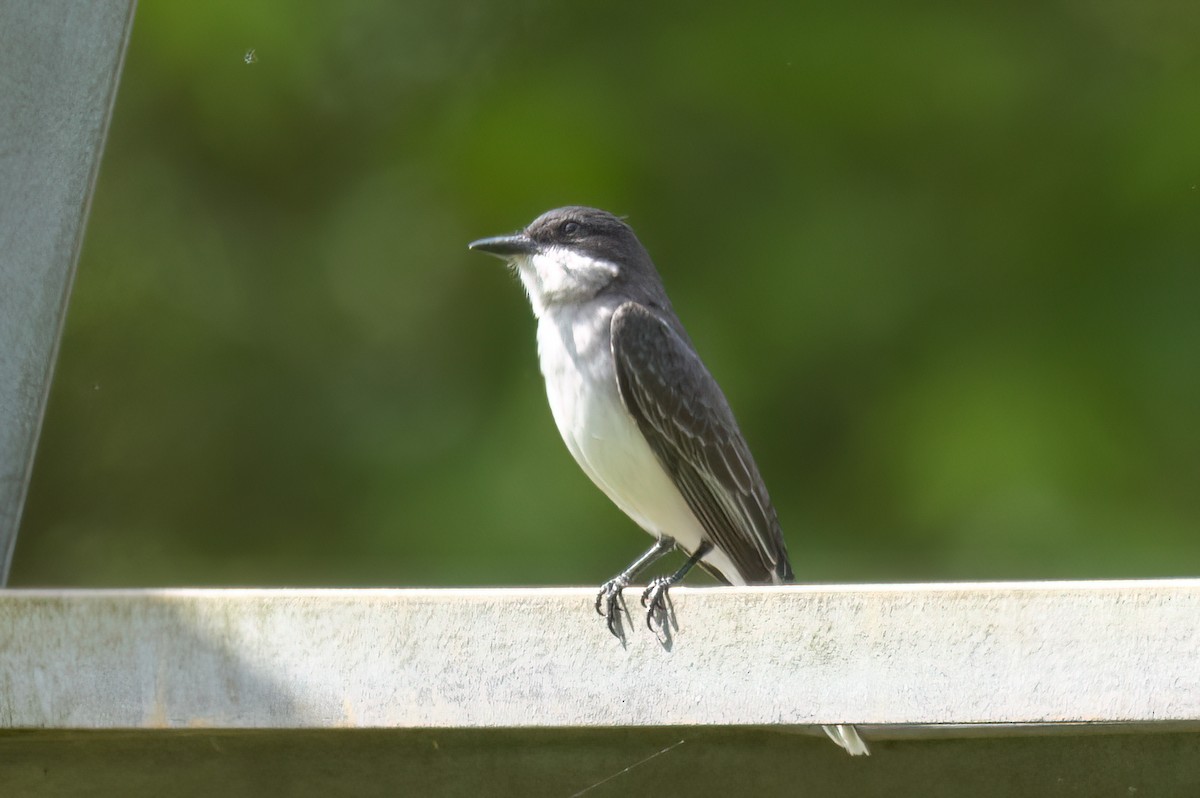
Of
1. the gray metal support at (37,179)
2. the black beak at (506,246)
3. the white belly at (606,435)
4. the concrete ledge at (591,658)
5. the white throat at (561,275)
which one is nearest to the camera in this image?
the concrete ledge at (591,658)

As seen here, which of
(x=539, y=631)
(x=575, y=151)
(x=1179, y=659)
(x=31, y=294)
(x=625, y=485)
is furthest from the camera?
(x=575, y=151)

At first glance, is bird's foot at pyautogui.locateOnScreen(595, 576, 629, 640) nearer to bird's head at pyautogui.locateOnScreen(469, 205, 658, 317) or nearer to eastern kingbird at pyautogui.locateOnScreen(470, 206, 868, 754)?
eastern kingbird at pyautogui.locateOnScreen(470, 206, 868, 754)

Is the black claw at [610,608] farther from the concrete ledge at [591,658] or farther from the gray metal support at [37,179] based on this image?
the gray metal support at [37,179]


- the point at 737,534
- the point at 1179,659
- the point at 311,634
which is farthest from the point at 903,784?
the point at 737,534

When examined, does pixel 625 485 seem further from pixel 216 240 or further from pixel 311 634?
pixel 216 240

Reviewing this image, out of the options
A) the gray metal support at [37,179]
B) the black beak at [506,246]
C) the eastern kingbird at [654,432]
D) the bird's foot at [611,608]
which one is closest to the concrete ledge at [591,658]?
the bird's foot at [611,608]

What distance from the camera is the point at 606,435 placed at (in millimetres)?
4754

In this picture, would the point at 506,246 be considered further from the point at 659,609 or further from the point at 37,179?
the point at 659,609

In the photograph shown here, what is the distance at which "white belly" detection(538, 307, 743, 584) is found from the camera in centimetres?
475

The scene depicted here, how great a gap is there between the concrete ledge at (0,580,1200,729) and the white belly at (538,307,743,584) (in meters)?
1.94

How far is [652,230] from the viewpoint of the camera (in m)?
8.18

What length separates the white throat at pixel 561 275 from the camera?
5.20 m

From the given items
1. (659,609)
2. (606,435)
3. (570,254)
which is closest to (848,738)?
(659,609)

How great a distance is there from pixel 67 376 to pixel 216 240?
1.04 metres
